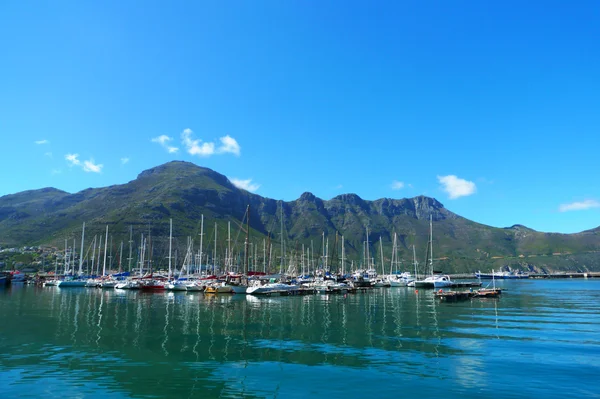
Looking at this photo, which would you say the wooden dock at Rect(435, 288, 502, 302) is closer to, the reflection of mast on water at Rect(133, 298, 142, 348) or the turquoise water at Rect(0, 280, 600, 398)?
the turquoise water at Rect(0, 280, 600, 398)

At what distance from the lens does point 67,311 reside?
2015 inches

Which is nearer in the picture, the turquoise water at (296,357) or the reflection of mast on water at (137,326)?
the turquoise water at (296,357)

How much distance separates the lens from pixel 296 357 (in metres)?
24.8

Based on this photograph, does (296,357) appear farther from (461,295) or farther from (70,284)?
(70,284)

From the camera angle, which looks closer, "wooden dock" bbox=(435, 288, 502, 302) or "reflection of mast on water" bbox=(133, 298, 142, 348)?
"reflection of mast on water" bbox=(133, 298, 142, 348)

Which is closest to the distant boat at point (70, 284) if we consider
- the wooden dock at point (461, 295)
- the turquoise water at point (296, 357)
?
the turquoise water at point (296, 357)

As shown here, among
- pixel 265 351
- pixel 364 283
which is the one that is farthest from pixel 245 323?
pixel 364 283

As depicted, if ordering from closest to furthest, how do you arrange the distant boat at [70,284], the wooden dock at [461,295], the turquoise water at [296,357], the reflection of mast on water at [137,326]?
1. the turquoise water at [296,357]
2. the reflection of mast on water at [137,326]
3. the wooden dock at [461,295]
4. the distant boat at [70,284]

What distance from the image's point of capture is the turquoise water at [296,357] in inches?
734

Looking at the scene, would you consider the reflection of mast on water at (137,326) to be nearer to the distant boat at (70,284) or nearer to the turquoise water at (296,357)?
the turquoise water at (296,357)

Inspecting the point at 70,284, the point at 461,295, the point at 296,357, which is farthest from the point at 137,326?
the point at 70,284

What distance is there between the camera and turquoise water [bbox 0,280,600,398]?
734 inches

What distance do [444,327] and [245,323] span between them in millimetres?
21207

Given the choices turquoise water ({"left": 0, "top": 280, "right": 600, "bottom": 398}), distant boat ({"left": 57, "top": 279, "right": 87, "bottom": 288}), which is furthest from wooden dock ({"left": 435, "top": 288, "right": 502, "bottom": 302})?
distant boat ({"left": 57, "top": 279, "right": 87, "bottom": 288})
